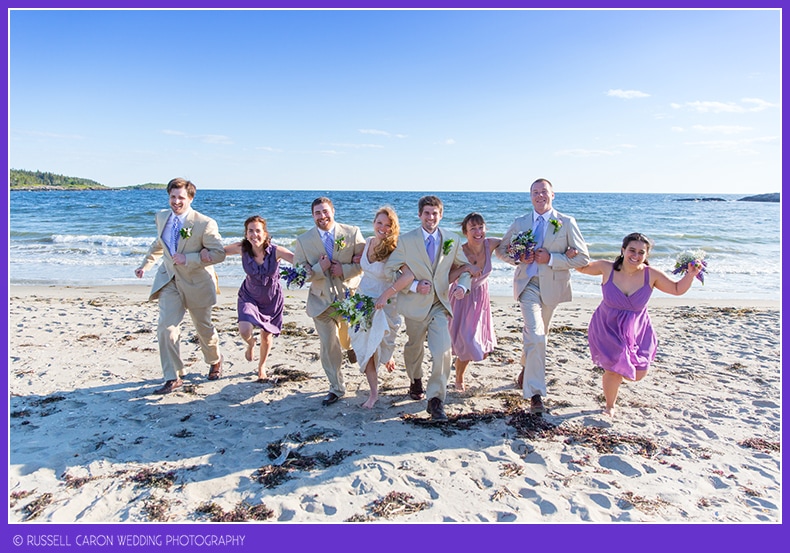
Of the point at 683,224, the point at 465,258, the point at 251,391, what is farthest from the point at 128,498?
→ the point at 683,224

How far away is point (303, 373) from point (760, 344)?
6.55 metres

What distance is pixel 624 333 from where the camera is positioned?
506 cm

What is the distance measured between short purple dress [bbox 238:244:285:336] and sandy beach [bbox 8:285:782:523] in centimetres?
74

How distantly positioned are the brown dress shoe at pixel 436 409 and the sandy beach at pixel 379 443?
9 centimetres

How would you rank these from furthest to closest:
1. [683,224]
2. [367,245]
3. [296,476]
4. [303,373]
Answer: [683,224], [303,373], [367,245], [296,476]

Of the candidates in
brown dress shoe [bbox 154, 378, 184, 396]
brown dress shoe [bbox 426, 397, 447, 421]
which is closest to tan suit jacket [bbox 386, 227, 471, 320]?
brown dress shoe [bbox 426, 397, 447, 421]

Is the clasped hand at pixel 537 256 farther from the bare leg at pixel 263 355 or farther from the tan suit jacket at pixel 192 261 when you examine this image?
the tan suit jacket at pixel 192 261

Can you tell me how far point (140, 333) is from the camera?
811 cm

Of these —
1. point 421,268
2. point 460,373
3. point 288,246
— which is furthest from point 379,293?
point 288,246

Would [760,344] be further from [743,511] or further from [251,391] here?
[251,391]

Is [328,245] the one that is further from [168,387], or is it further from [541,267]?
[168,387]

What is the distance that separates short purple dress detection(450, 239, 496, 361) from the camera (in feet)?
18.5

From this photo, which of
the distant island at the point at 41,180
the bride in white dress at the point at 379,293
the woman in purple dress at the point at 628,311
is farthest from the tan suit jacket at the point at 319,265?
the distant island at the point at 41,180

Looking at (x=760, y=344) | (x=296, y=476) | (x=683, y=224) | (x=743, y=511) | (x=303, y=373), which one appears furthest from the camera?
(x=683, y=224)
